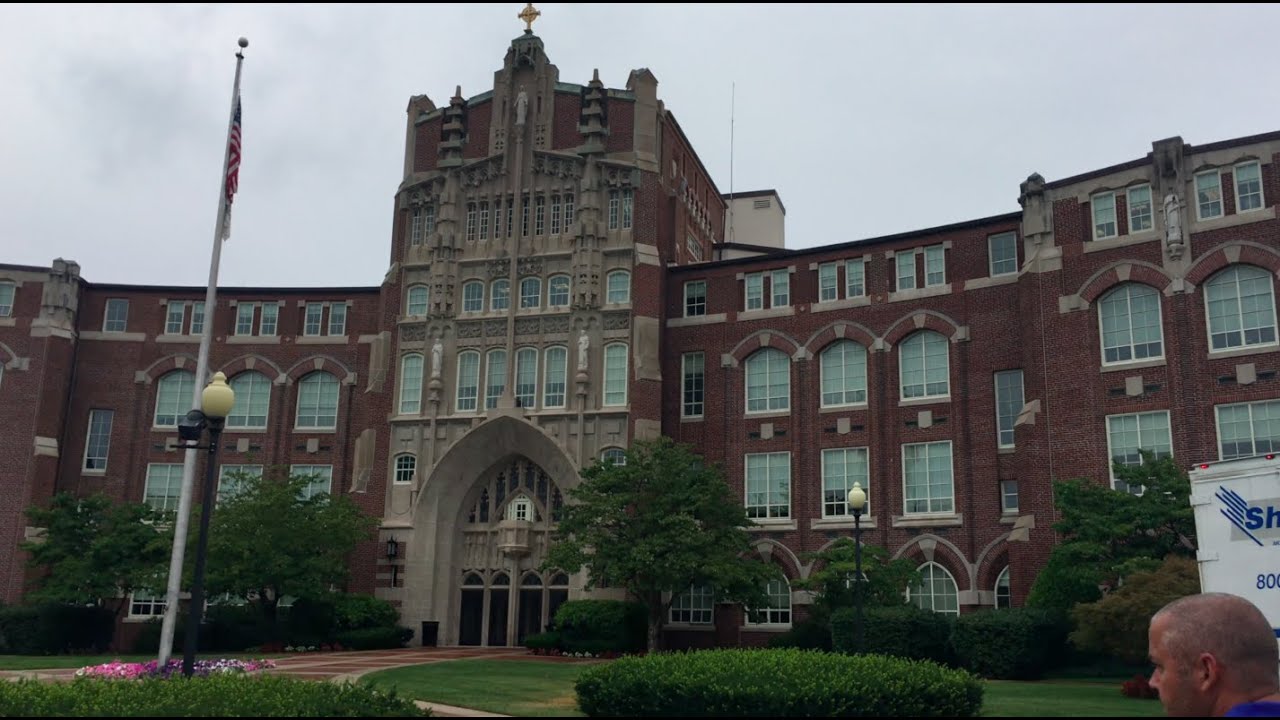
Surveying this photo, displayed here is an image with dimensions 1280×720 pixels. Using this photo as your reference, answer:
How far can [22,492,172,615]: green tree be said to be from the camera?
4056 cm

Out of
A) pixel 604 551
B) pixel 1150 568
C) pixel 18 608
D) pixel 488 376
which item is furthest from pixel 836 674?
pixel 18 608

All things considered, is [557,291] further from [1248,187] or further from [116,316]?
[1248,187]

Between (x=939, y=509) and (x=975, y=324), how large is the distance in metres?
6.85

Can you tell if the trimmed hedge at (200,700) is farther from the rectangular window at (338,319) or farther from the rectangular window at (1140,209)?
the rectangular window at (338,319)

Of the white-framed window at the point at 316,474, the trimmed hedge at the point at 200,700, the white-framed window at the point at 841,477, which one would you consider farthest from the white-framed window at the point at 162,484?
the trimmed hedge at the point at 200,700

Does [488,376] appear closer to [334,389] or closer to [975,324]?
[334,389]

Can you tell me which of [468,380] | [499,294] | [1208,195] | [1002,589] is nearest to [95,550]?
[468,380]

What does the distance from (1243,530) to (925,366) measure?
80.2 ft

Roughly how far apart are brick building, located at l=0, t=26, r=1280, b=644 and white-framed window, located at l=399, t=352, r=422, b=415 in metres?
0.11

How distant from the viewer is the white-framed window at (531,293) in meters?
46.5

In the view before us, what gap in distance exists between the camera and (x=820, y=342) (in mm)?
42875

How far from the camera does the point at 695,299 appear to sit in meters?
46.0

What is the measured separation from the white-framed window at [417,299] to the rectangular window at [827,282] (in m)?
17.0

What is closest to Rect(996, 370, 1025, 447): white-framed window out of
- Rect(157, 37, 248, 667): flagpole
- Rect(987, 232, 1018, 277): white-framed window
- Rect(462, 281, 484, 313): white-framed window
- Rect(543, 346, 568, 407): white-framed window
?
Rect(987, 232, 1018, 277): white-framed window
